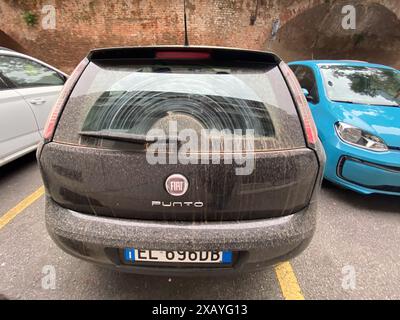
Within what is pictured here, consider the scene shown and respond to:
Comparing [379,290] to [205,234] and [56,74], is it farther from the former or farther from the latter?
[56,74]

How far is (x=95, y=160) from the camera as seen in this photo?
50.5 inches

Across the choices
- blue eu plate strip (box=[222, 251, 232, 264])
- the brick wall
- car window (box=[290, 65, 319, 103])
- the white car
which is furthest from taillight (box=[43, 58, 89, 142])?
the brick wall

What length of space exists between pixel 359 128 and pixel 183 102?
6.68 feet

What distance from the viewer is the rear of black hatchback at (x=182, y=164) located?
1279 mm

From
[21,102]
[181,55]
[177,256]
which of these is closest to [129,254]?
[177,256]

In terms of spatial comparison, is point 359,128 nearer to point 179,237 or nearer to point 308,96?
point 308,96

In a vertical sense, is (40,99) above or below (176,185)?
below

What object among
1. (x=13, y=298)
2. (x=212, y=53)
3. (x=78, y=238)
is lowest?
(x=13, y=298)

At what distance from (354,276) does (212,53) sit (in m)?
1.83

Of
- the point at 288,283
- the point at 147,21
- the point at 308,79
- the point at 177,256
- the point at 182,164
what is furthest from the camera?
the point at 147,21

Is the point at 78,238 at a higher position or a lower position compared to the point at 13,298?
higher

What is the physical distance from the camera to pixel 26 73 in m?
3.42

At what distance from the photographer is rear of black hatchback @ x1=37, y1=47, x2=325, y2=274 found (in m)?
1.28
